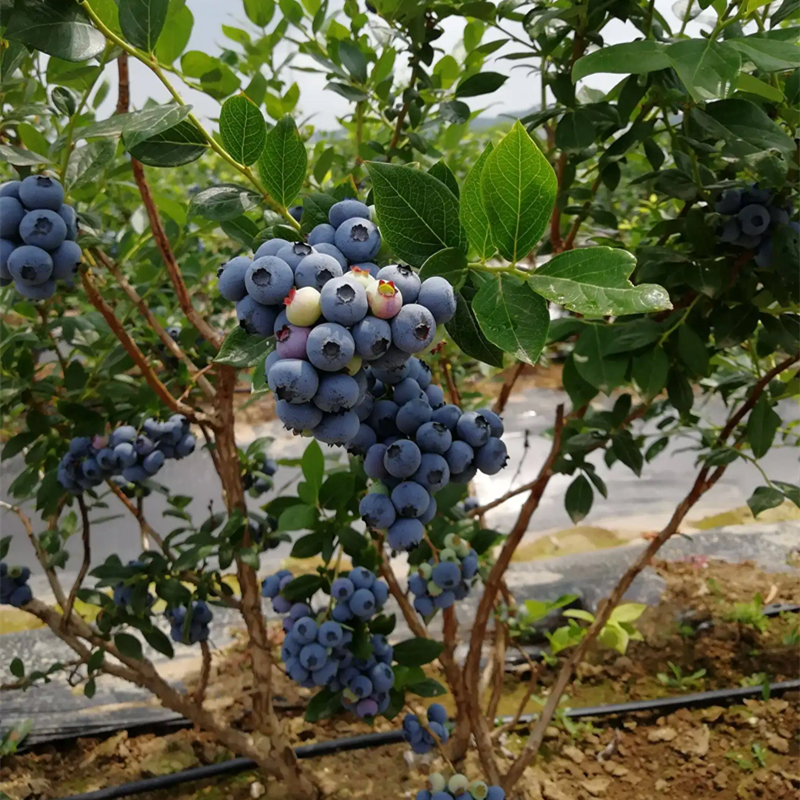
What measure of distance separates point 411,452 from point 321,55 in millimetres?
981

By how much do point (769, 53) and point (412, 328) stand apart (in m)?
0.45

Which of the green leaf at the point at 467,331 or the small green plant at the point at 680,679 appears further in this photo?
the small green plant at the point at 680,679

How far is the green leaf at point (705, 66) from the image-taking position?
1.89 ft

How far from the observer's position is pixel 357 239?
0.49 meters

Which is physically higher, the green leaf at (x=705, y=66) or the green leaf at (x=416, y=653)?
the green leaf at (x=705, y=66)

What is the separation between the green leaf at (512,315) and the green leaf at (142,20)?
1.25ft

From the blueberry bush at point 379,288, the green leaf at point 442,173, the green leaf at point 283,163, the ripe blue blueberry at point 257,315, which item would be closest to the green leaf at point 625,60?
the blueberry bush at point 379,288

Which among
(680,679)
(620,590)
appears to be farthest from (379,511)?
(680,679)

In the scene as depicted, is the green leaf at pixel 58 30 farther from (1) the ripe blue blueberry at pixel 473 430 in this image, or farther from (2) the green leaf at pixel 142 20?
(1) the ripe blue blueberry at pixel 473 430

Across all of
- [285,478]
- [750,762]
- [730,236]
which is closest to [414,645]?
[730,236]

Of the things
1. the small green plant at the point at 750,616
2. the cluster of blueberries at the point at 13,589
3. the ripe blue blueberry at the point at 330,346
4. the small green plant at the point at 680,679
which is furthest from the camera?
the small green plant at the point at 750,616

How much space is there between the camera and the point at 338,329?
418mm

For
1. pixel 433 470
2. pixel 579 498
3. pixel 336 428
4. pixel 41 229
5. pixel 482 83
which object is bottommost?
pixel 579 498

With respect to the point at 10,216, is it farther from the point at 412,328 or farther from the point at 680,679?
the point at 680,679
